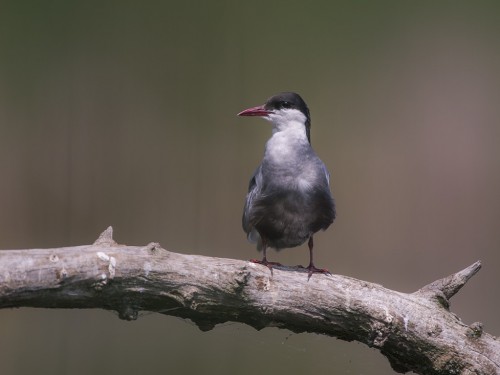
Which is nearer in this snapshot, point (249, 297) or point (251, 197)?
point (249, 297)

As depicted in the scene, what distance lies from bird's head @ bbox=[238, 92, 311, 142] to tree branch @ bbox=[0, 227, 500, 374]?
1.96 ft

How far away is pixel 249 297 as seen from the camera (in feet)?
6.82

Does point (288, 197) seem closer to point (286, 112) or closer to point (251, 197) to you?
point (251, 197)

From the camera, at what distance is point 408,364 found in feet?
7.41

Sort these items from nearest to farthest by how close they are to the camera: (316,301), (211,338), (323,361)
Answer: (316,301) < (323,361) < (211,338)

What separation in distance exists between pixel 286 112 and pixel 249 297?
2.68 feet

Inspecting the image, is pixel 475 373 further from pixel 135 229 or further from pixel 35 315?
pixel 35 315

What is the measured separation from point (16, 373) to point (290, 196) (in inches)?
120

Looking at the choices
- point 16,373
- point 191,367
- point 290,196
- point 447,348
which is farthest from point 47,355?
point 447,348

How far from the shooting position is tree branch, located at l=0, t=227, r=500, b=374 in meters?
1.89

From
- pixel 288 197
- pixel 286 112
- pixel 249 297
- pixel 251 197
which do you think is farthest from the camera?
pixel 286 112

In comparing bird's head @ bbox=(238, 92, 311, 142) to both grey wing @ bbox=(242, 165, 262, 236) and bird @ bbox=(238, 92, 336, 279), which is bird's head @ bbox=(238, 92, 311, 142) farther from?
grey wing @ bbox=(242, 165, 262, 236)

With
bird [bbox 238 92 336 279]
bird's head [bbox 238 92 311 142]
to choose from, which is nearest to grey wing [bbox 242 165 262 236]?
bird [bbox 238 92 336 279]

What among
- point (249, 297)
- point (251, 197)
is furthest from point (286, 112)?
point (249, 297)
